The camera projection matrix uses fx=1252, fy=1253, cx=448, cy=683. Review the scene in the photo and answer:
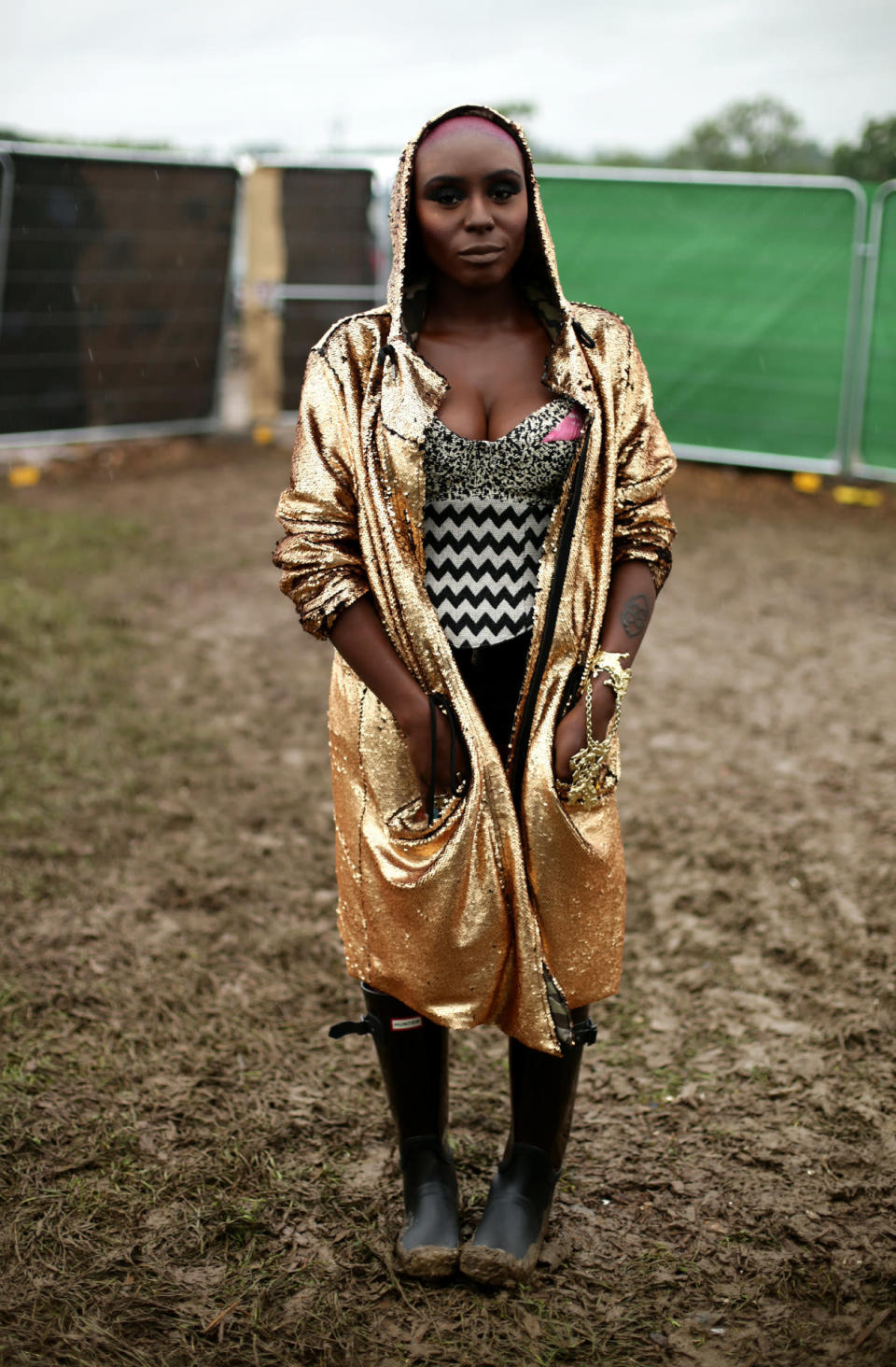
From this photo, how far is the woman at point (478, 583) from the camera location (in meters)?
2.03

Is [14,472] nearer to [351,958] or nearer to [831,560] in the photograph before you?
[831,560]

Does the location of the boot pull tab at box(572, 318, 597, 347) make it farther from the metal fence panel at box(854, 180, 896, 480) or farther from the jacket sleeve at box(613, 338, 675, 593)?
the metal fence panel at box(854, 180, 896, 480)

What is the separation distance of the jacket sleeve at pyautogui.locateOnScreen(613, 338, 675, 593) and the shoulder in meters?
0.43

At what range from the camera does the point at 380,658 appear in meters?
2.05

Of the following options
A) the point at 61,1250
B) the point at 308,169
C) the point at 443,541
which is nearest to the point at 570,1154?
the point at 61,1250

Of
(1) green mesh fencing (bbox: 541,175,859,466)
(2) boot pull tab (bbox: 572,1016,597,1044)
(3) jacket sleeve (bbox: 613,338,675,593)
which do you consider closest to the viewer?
(3) jacket sleeve (bbox: 613,338,675,593)

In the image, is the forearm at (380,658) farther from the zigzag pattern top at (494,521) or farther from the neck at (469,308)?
the neck at (469,308)

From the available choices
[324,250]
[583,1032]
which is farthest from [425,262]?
[324,250]

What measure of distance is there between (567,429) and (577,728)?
1.62 ft

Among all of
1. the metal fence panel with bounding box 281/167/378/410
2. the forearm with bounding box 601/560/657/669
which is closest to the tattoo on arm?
the forearm with bounding box 601/560/657/669

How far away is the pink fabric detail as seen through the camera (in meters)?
2.04

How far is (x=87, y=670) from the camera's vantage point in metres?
5.39

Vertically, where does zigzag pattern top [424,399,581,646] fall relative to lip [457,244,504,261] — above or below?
A: below

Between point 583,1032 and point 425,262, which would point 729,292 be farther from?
point 583,1032
